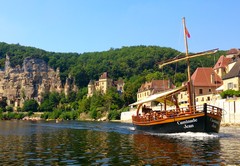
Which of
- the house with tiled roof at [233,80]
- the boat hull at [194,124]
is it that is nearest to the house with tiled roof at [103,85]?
the house with tiled roof at [233,80]

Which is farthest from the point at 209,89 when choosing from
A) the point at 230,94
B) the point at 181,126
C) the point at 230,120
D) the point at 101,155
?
the point at 101,155

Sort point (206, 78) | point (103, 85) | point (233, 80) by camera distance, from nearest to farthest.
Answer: point (233, 80) < point (206, 78) < point (103, 85)

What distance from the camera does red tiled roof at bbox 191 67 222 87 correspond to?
92.4 metres

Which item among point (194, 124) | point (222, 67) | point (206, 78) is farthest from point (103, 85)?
point (194, 124)

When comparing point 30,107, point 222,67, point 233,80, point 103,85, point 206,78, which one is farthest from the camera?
point 30,107

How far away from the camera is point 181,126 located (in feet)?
128

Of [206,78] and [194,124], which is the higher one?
[206,78]

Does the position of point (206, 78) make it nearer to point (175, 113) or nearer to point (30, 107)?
point (175, 113)

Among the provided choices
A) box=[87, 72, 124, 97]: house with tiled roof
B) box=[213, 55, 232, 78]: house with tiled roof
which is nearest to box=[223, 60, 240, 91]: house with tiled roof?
box=[213, 55, 232, 78]: house with tiled roof

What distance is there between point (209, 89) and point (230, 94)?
86.7 ft

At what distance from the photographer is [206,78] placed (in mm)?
94312

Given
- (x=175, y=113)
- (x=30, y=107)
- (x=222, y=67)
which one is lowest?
(x=175, y=113)

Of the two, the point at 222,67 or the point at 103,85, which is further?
the point at 103,85

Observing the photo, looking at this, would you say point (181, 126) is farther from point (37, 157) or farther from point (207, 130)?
point (37, 157)
